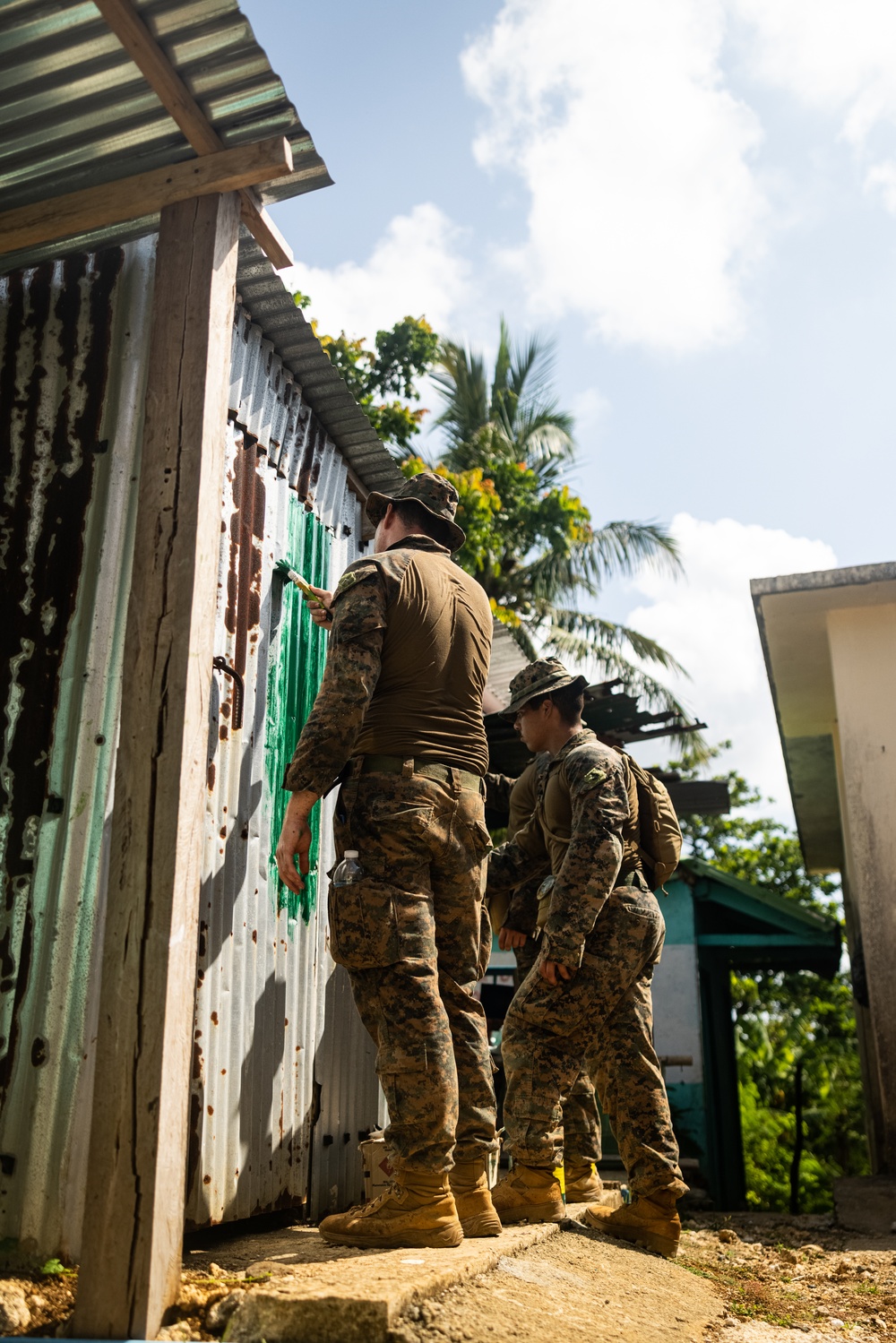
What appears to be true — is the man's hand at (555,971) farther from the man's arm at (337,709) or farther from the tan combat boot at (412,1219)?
the man's arm at (337,709)

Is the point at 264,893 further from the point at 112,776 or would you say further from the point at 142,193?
the point at 142,193

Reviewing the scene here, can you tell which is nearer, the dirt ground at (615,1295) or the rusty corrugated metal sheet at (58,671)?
the dirt ground at (615,1295)

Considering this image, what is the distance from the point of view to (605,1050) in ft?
15.0

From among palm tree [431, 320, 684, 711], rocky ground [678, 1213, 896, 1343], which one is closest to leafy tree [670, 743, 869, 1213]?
palm tree [431, 320, 684, 711]

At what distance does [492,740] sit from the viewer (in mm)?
8484

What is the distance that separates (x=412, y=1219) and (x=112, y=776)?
1606 mm

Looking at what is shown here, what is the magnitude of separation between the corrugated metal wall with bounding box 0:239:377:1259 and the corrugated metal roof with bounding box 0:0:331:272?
19.4 inches

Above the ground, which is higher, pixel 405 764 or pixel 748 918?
pixel 748 918

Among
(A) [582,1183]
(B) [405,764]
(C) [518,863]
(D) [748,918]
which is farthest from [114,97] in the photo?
(D) [748,918]

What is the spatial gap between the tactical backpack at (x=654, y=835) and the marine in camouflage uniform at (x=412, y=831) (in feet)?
4.65

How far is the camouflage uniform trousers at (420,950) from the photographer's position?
10.4 ft

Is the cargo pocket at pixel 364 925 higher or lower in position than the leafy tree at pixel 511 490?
lower

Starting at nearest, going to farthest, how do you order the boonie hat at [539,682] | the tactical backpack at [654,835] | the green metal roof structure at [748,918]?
the tactical backpack at [654,835] < the boonie hat at [539,682] < the green metal roof structure at [748,918]

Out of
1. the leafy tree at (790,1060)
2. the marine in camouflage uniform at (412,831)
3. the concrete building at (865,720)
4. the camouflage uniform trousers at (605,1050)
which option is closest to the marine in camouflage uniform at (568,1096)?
the camouflage uniform trousers at (605,1050)
